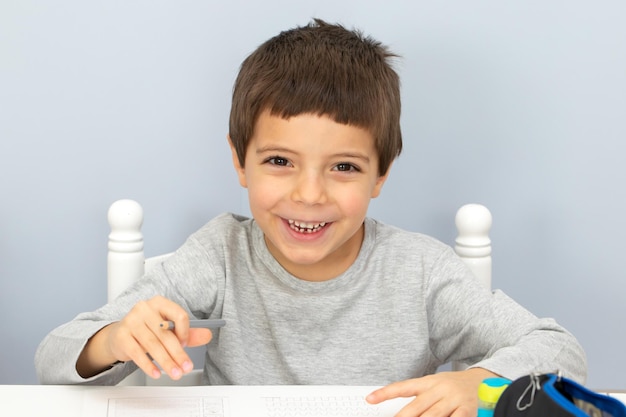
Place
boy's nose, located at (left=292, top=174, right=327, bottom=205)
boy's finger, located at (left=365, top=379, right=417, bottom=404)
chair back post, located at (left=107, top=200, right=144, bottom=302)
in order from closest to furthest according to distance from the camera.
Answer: boy's finger, located at (left=365, top=379, right=417, bottom=404) < boy's nose, located at (left=292, top=174, right=327, bottom=205) < chair back post, located at (left=107, top=200, right=144, bottom=302)

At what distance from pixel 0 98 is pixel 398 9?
62 cm

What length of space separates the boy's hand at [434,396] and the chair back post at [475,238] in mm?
383

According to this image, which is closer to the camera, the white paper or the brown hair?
the white paper

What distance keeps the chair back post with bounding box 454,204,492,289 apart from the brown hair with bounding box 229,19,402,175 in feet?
0.52

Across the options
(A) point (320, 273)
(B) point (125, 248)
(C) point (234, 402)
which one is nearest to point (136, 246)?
(B) point (125, 248)

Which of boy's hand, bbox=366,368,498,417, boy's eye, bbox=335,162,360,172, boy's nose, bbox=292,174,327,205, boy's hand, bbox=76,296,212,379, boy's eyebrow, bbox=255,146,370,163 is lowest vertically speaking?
boy's hand, bbox=366,368,498,417

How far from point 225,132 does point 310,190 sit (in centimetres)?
41

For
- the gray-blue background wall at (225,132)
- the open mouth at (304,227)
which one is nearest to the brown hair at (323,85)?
the open mouth at (304,227)

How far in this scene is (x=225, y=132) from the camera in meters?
1.40

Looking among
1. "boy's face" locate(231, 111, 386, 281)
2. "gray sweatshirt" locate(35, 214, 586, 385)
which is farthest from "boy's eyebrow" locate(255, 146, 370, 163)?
"gray sweatshirt" locate(35, 214, 586, 385)

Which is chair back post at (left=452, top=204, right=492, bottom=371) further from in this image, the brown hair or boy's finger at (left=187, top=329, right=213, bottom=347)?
boy's finger at (left=187, top=329, right=213, bottom=347)

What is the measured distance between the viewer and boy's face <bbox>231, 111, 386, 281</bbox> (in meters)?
1.04

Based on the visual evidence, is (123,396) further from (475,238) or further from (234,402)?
(475,238)

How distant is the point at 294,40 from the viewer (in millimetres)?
1128
